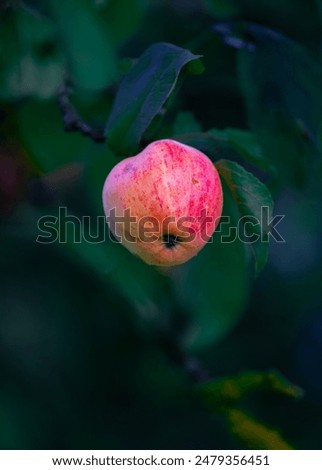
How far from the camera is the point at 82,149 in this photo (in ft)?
4.36

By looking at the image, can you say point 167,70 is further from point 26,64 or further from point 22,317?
point 22,317

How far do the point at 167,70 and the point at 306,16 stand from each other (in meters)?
0.48

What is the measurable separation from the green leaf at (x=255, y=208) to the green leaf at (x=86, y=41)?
35 centimetres

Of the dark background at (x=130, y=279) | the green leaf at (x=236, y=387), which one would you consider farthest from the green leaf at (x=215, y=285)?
the green leaf at (x=236, y=387)

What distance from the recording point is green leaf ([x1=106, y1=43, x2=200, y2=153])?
876 mm

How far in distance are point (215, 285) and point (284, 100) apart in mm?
341

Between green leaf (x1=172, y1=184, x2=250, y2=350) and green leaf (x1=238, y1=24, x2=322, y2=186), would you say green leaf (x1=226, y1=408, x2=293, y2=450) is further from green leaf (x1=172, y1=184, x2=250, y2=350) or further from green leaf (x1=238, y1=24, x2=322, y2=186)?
green leaf (x1=238, y1=24, x2=322, y2=186)

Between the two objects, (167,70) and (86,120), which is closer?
(167,70)

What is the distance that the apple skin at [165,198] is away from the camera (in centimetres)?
92

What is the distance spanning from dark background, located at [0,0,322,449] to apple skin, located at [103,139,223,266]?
0.11m

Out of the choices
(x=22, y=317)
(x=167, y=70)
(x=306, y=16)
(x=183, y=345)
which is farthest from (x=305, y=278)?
(x=167, y=70)

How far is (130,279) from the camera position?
1307 mm

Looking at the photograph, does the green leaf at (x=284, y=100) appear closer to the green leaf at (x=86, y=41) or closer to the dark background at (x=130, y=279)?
the dark background at (x=130, y=279)

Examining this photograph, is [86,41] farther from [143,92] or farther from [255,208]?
[255,208]
